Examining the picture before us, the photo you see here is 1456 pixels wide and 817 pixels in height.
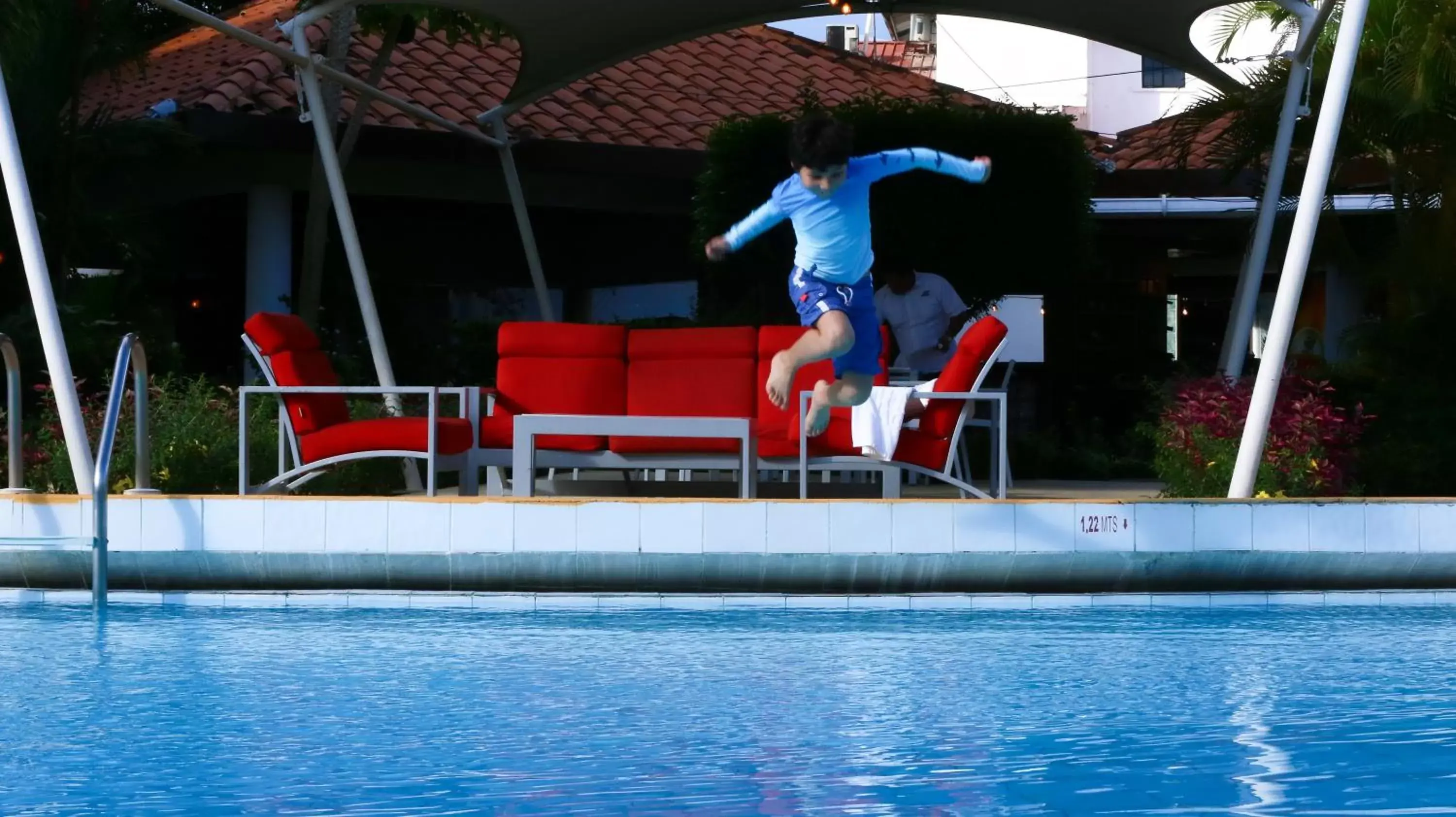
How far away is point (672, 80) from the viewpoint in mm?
21062

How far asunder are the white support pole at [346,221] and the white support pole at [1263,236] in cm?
517

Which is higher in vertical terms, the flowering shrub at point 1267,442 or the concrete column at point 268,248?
the concrete column at point 268,248

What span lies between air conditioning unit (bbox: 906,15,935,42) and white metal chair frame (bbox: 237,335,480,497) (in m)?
36.9

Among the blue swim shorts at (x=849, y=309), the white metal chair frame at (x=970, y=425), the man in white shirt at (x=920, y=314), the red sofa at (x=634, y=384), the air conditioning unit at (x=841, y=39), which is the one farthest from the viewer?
the air conditioning unit at (x=841, y=39)

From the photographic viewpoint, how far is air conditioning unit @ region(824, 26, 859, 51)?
31.2 metres

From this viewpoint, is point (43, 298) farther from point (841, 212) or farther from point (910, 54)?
point (910, 54)

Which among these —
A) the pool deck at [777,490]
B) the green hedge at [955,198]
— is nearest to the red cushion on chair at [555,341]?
the pool deck at [777,490]

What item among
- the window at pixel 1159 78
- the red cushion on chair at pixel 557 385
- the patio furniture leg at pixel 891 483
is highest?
the window at pixel 1159 78

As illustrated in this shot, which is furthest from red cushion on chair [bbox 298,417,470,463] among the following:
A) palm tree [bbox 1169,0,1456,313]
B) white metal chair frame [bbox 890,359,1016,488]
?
palm tree [bbox 1169,0,1456,313]

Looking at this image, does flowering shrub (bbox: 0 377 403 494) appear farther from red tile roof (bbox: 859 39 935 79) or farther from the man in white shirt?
red tile roof (bbox: 859 39 935 79)

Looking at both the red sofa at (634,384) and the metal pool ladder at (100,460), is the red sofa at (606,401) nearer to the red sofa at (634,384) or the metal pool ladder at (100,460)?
the red sofa at (634,384)

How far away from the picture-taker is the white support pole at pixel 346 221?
34.8 ft

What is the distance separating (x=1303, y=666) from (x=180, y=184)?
45.4 ft

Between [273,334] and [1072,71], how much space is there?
3017 cm
